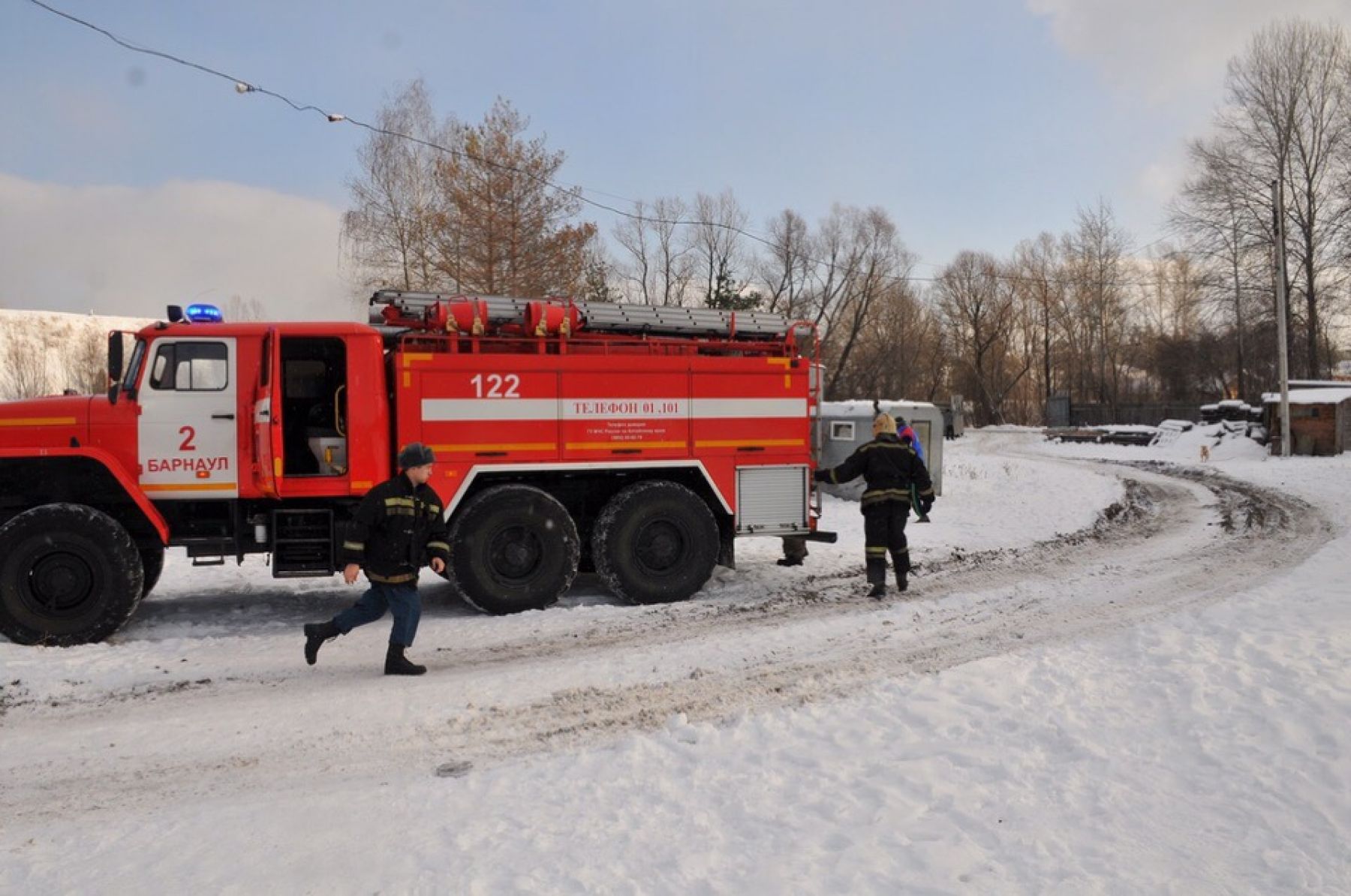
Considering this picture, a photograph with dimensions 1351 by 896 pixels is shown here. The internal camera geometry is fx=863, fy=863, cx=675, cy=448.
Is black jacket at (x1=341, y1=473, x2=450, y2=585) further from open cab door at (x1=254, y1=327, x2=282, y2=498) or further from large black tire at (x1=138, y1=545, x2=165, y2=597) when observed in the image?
large black tire at (x1=138, y1=545, x2=165, y2=597)

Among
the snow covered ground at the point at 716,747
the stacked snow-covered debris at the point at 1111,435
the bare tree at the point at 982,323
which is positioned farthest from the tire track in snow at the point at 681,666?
the bare tree at the point at 982,323

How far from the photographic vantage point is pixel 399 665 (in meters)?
6.10

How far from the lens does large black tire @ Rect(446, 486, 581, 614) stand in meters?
7.86

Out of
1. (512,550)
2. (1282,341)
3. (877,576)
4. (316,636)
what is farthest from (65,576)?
(1282,341)

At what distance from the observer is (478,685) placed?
5816mm

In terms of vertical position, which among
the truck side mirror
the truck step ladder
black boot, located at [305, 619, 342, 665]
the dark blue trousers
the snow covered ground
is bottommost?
the snow covered ground

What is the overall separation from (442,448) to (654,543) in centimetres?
222

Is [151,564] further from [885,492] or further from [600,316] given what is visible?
[885,492]

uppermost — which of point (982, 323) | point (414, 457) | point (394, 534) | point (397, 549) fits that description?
point (982, 323)

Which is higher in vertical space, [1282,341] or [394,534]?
[1282,341]

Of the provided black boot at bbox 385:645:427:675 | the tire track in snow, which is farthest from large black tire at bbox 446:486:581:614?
black boot at bbox 385:645:427:675

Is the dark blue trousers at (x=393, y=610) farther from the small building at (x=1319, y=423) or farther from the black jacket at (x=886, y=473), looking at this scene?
the small building at (x=1319, y=423)

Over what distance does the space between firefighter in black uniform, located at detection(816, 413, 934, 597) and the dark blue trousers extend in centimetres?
434

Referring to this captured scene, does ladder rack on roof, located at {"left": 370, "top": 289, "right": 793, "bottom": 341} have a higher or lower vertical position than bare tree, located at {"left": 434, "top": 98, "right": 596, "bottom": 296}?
lower
